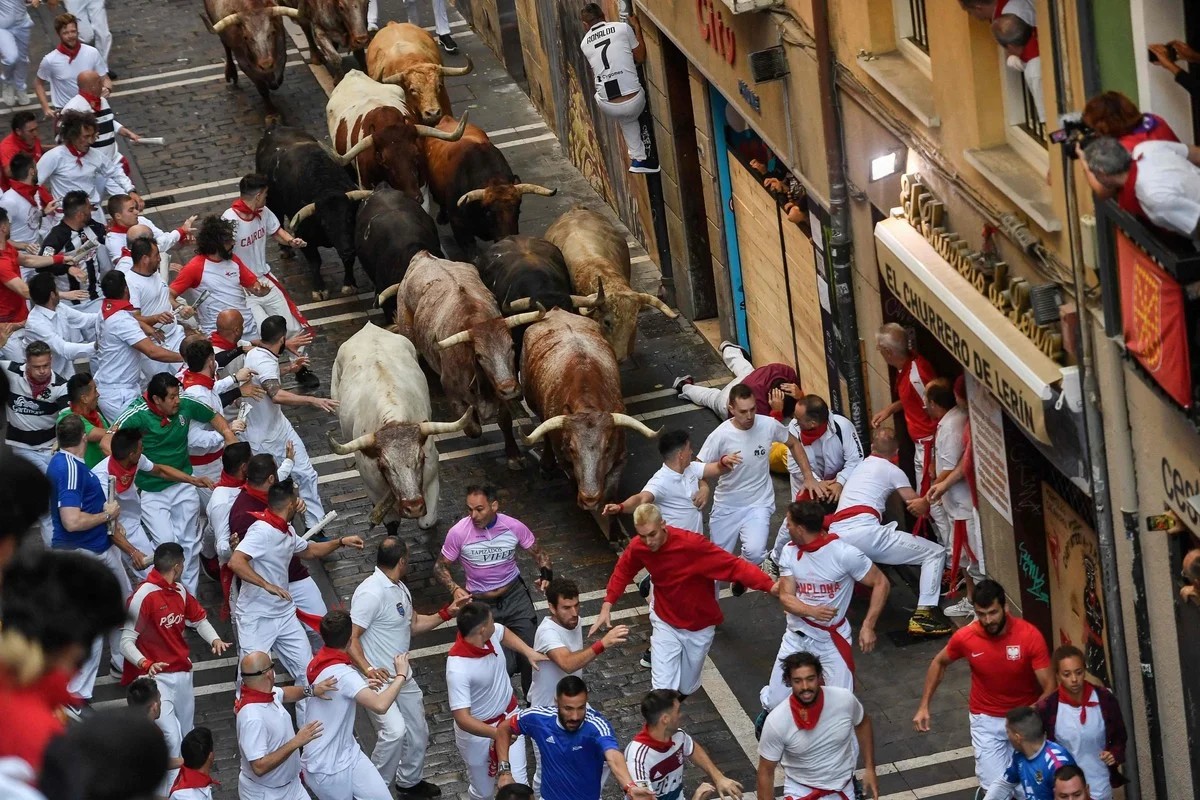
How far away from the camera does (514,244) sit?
2064 centimetres

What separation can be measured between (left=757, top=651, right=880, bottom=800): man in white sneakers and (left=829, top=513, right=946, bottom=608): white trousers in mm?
2323

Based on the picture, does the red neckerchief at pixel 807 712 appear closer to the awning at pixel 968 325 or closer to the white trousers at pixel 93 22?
the awning at pixel 968 325

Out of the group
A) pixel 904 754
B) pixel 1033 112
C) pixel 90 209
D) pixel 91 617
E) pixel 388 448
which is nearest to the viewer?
pixel 91 617

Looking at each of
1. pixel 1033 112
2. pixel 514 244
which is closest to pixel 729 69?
pixel 514 244

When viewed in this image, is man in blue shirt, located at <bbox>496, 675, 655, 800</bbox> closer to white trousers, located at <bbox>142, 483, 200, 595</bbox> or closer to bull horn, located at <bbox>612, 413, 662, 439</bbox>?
white trousers, located at <bbox>142, 483, 200, 595</bbox>

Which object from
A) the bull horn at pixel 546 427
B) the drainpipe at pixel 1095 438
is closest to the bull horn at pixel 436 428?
the bull horn at pixel 546 427

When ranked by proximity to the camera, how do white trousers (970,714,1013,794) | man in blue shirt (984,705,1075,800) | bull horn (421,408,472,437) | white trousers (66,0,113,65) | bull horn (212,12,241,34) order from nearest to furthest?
man in blue shirt (984,705,1075,800), white trousers (970,714,1013,794), bull horn (421,408,472,437), bull horn (212,12,241,34), white trousers (66,0,113,65)

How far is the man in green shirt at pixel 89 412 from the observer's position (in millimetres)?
16234

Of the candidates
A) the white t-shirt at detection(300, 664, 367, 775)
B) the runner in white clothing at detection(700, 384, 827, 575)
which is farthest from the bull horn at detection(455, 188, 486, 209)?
the white t-shirt at detection(300, 664, 367, 775)

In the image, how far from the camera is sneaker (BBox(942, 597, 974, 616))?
15.5 m

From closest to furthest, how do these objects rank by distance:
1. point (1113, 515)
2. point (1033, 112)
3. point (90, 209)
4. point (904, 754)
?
point (1113, 515) < point (1033, 112) < point (904, 754) < point (90, 209)

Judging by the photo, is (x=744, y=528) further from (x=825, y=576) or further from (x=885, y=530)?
(x=825, y=576)

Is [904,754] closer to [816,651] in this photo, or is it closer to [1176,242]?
[816,651]

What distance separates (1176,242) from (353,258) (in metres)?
13.3
